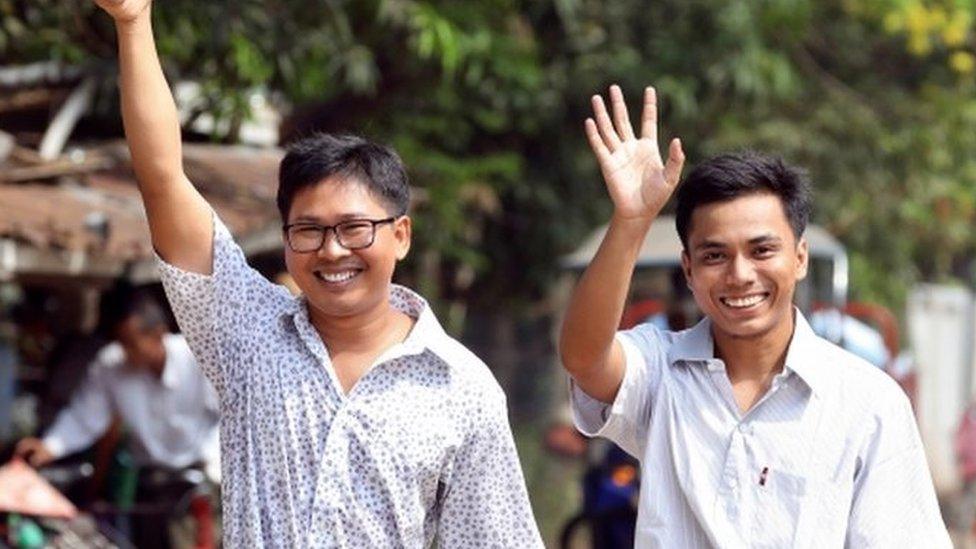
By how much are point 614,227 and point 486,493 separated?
0.56 metres

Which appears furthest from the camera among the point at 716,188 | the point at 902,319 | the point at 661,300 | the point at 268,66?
the point at 902,319

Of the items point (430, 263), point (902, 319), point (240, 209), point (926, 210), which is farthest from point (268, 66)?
point (902, 319)

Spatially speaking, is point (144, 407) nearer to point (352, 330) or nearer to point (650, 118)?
point (352, 330)

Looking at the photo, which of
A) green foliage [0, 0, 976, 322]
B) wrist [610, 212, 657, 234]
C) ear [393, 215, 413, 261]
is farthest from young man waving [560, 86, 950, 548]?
green foliage [0, 0, 976, 322]

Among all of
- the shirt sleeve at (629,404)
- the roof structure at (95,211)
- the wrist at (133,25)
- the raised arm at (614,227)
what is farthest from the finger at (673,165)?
the roof structure at (95,211)

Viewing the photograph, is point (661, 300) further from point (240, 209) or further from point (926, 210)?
point (926, 210)

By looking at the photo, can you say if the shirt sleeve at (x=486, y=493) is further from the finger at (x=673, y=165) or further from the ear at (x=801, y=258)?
the ear at (x=801, y=258)

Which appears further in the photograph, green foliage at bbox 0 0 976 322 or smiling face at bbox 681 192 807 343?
green foliage at bbox 0 0 976 322

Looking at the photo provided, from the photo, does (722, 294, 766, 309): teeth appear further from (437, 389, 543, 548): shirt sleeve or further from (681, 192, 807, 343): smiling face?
(437, 389, 543, 548): shirt sleeve

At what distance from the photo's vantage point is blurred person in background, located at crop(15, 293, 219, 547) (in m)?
8.70

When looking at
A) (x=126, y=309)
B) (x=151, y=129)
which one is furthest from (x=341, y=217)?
Result: (x=126, y=309)

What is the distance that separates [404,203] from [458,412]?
1.42 ft

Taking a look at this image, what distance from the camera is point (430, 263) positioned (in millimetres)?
14469

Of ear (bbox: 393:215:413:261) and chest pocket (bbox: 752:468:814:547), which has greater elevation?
Answer: ear (bbox: 393:215:413:261)
